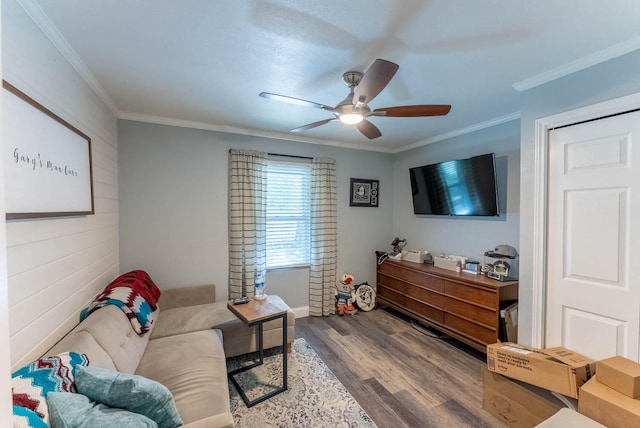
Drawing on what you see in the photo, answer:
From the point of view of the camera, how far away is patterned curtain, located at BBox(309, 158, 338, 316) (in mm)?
3789

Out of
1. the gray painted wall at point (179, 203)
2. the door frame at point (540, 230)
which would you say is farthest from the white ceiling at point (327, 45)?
the gray painted wall at point (179, 203)

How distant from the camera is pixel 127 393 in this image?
124 cm

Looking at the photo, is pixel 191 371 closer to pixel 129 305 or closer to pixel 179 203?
pixel 129 305

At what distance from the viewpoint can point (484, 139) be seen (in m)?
3.19

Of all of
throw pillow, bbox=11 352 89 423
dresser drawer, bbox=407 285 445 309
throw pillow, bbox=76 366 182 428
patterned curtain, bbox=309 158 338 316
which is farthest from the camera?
patterned curtain, bbox=309 158 338 316

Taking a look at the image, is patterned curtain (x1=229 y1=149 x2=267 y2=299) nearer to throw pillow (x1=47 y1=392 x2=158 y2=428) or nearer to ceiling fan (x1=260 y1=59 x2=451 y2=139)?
ceiling fan (x1=260 y1=59 x2=451 y2=139)

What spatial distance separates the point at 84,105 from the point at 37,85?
0.64m

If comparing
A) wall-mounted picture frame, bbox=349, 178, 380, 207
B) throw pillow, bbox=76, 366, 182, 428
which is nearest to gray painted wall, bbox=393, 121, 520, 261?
wall-mounted picture frame, bbox=349, 178, 380, 207

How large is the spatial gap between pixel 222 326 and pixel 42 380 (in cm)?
149

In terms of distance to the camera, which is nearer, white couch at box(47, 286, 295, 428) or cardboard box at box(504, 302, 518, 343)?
white couch at box(47, 286, 295, 428)

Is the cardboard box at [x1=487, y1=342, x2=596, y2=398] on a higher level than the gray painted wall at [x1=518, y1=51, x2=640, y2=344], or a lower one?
lower

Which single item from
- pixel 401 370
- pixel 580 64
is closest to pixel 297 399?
pixel 401 370

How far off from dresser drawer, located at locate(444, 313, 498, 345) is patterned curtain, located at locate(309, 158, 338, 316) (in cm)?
148

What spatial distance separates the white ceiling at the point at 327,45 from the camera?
143 centimetres
